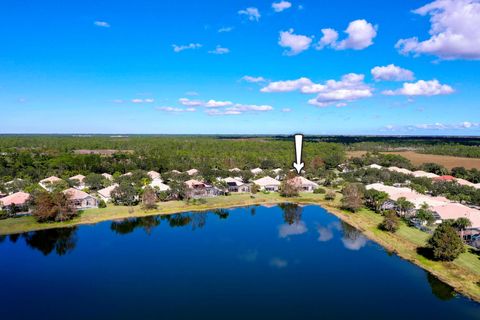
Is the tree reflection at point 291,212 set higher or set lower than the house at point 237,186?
lower

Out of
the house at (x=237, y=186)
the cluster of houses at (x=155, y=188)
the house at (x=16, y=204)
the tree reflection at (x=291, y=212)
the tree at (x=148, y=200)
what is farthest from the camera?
the house at (x=237, y=186)

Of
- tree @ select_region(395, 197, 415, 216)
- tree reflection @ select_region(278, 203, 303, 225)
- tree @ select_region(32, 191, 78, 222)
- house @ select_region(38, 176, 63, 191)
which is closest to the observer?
tree @ select_region(32, 191, 78, 222)

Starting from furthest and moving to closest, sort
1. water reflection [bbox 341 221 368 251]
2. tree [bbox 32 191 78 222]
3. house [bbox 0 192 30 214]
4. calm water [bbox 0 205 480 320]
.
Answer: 1. house [bbox 0 192 30 214]
2. tree [bbox 32 191 78 222]
3. water reflection [bbox 341 221 368 251]
4. calm water [bbox 0 205 480 320]

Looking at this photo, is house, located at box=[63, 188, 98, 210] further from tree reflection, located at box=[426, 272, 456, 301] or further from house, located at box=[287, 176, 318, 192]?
tree reflection, located at box=[426, 272, 456, 301]

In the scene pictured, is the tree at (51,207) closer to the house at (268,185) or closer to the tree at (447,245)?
the house at (268,185)

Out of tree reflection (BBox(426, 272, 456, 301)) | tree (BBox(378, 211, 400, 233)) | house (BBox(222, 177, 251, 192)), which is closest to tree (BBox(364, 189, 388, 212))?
tree (BBox(378, 211, 400, 233))

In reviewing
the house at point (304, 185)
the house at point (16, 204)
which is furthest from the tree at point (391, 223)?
the house at point (16, 204)

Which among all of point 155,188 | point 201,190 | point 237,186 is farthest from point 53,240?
point 237,186
